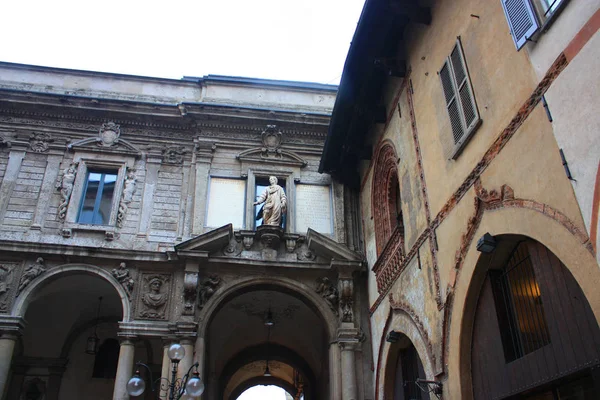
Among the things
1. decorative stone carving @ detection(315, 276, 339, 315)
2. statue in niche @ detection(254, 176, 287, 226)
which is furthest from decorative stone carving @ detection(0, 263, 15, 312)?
decorative stone carving @ detection(315, 276, 339, 315)

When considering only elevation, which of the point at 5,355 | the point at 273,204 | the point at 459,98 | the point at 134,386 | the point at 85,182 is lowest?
the point at 134,386

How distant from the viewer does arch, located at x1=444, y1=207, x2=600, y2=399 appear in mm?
4297

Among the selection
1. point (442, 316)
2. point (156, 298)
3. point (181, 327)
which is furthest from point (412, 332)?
point (156, 298)

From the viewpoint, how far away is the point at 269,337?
1561 centimetres

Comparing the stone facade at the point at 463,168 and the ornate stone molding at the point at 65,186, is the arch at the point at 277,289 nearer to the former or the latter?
the stone facade at the point at 463,168

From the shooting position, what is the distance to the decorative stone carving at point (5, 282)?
10734mm

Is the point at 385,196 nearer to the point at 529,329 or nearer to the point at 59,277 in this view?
the point at 529,329

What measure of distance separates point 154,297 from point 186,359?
152cm

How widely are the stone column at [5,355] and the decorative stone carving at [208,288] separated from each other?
12.0 feet

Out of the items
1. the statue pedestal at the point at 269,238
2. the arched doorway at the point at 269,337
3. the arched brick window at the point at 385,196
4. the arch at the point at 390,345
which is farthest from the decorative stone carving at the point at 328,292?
the arch at the point at 390,345

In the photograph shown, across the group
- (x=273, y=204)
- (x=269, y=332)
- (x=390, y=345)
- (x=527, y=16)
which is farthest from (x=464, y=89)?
(x=269, y=332)

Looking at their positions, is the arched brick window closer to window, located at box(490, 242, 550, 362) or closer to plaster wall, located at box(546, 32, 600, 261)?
window, located at box(490, 242, 550, 362)

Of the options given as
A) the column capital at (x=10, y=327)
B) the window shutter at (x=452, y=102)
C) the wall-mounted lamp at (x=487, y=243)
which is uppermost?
the window shutter at (x=452, y=102)

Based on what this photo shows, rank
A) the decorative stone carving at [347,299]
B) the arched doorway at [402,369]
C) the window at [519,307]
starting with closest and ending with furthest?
1. the window at [519,307]
2. the arched doorway at [402,369]
3. the decorative stone carving at [347,299]
